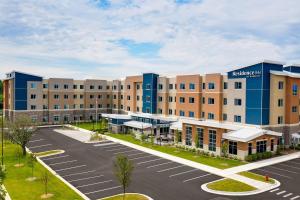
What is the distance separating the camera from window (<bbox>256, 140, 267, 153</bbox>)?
147 ft

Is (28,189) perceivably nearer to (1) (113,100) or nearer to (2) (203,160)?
(2) (203,160)

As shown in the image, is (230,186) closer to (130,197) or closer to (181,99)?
(130,197)

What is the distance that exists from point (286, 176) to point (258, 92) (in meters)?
18.4

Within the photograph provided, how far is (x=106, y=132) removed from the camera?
71.4m

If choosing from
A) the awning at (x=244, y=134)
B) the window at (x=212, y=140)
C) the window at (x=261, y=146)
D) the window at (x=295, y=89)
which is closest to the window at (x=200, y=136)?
the window at (x=212, y=140)

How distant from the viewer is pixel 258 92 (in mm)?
50344

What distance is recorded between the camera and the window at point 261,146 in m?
44.9

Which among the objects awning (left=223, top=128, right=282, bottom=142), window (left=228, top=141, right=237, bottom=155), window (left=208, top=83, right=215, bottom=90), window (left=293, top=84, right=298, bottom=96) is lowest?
window (left=228, top=141, right=237, bottom=155)

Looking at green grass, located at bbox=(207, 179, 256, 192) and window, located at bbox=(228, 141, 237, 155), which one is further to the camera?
window, located at bbox=(228, 141, 237, 155)

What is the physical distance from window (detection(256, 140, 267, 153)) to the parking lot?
41.8 ft

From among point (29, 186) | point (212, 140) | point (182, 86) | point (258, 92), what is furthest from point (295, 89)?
point (29, 186)

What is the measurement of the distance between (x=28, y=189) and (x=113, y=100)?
6896cm

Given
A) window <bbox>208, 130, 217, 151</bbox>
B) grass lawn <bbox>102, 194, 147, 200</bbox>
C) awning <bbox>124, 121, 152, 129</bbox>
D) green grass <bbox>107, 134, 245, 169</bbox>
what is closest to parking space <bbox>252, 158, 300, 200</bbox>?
green grass <bbox>107, 134, 245, 169</bbox>

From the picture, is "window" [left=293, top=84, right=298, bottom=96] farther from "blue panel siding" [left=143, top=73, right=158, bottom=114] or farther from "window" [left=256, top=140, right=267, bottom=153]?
"blue panel siding" [left=143, top=73, right=158, bottom=114]
